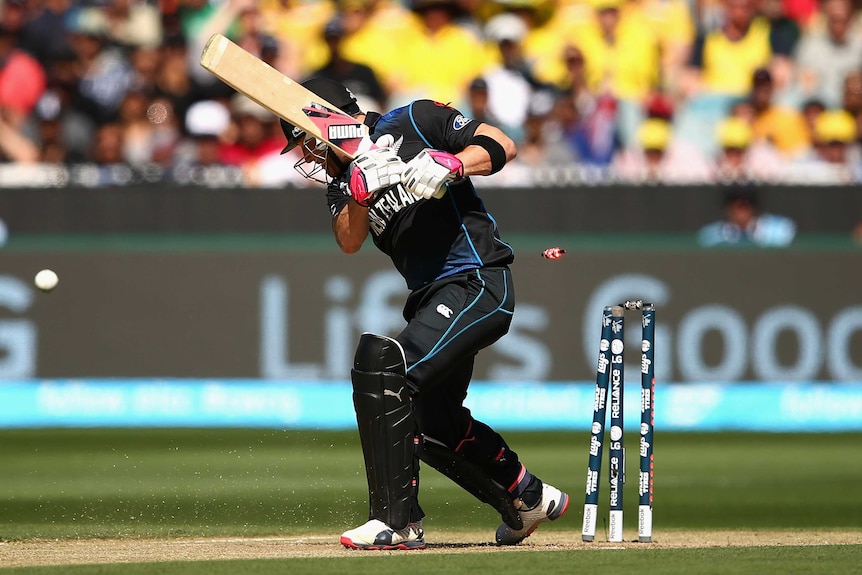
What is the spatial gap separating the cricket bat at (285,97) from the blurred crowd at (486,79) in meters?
5.82

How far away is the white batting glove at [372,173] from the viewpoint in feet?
17.8

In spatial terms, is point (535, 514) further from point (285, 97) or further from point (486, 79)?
point (486, 79)

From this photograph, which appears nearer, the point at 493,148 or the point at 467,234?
the point at 493,148

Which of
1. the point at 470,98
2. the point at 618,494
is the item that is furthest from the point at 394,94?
the point at 618,494

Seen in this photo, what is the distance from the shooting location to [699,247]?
11.4 m

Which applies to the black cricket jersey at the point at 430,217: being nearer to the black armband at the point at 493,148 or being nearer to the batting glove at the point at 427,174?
the black armband at the point at 493,148

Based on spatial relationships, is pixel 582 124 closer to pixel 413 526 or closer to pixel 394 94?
pixel 394 94

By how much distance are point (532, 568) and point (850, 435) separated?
6.78 meters

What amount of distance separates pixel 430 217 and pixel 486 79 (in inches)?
284

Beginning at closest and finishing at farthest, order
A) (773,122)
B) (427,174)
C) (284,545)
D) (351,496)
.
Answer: (427,174) → (284,545) → (351,496) → (773,122)

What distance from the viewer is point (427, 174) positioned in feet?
17.7

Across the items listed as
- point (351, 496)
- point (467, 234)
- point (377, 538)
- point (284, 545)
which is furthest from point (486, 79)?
point (377, 538)

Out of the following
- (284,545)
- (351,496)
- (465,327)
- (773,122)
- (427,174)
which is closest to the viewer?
(427,174)

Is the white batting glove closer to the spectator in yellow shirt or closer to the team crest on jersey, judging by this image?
the team crest on jersey
